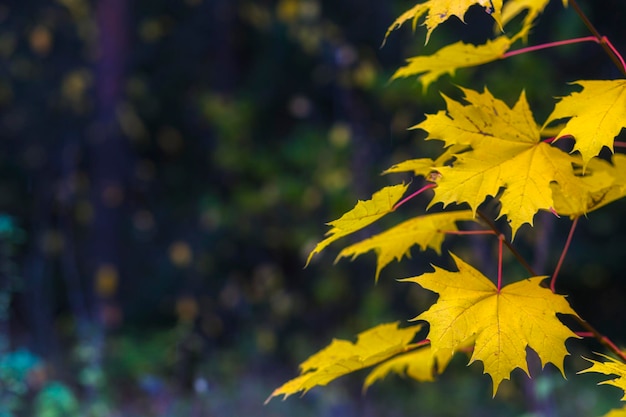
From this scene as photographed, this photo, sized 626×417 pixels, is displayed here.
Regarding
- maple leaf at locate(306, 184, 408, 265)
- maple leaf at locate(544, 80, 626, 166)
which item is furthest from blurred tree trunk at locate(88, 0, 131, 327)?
maple leaf at locate(544, 80, 626, 166)

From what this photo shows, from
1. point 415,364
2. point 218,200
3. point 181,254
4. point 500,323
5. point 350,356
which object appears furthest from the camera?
point 181,254

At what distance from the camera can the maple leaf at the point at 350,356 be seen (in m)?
0.93

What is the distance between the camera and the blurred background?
410 centimetres

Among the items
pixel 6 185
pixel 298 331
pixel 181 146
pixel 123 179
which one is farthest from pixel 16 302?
pixel 298 331

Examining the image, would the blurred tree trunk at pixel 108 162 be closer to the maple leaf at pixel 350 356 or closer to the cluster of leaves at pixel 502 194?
the maple leaf at pixel 350 356

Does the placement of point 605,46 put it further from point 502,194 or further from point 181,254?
point 181,254

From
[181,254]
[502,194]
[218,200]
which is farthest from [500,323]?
[181,254]

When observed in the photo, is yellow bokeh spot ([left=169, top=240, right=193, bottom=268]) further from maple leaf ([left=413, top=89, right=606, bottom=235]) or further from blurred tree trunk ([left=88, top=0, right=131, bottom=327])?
maple leaf ([left=413, top=89, right=606, bottom=235])

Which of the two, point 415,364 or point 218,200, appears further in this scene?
point 218,200

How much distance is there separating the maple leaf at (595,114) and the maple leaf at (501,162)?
40 mm

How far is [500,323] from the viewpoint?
865 mm

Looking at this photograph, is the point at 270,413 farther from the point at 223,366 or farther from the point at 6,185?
the point at 6,185

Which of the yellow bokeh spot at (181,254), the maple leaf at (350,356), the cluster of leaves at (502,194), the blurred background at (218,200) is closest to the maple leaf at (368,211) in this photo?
the cluster of leaves at (502,194)

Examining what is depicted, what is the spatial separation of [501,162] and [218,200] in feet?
13.1
